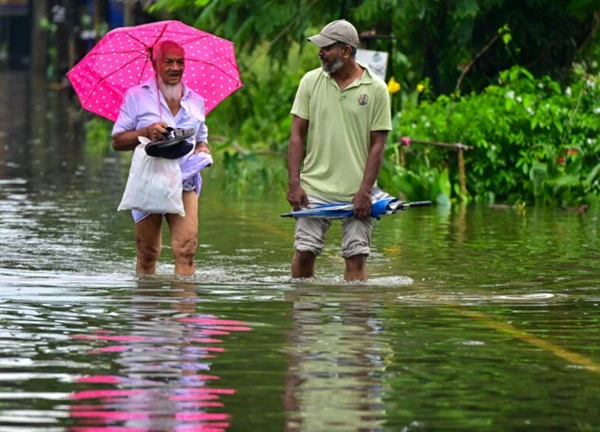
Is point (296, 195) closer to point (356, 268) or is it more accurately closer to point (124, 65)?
point (356, 268)

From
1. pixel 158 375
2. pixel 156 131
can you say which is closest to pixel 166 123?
pixel 156 131

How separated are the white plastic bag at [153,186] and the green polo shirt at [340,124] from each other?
31.8 inches

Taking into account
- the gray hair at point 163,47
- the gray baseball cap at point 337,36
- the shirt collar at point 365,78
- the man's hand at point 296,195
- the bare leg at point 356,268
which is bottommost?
the bare leg at point 356,268

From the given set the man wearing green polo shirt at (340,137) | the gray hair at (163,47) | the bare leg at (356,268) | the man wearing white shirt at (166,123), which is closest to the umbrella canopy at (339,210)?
the man wearing green polo shirt at (340,137)

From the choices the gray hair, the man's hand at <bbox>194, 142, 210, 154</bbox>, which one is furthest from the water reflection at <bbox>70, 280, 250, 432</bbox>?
the gray hair

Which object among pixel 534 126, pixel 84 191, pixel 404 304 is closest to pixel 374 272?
pixel 404 304

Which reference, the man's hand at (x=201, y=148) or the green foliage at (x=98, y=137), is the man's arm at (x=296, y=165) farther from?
the green foliage at (x=98, y=137)

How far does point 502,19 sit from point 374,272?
899 cm

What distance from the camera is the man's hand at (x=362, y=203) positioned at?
1025cm

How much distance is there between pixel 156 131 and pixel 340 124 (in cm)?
107

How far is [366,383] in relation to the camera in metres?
7.31

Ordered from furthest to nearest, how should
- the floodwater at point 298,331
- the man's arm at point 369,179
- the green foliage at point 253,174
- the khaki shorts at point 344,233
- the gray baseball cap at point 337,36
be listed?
the green foliage at point 253,174 → the khaki shorts at point 344,233 → the man's arm at point 369,179 → the gray baseball cap at point 337,36 → the floodwater at point 298,331

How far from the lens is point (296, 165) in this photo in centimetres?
1040

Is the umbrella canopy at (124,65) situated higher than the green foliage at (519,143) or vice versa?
the umbrella canopy at (124,65)
